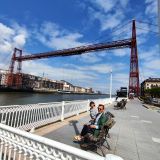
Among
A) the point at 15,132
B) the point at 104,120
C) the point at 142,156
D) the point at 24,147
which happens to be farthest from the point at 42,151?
the point at 142,156

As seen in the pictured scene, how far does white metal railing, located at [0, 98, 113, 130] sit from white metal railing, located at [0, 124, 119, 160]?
1.92 meters

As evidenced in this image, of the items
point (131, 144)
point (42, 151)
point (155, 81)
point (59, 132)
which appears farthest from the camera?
point (155, 81)

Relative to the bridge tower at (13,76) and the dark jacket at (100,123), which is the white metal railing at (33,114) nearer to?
the dark jacket at (100,123)

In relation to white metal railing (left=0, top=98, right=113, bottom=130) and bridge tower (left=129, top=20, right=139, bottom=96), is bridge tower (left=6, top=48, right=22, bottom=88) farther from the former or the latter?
white metal railing (left=0, top=98, right=113, bottom=130)

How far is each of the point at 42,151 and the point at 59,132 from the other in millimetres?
3688

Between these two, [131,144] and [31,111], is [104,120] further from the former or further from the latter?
[31,111]

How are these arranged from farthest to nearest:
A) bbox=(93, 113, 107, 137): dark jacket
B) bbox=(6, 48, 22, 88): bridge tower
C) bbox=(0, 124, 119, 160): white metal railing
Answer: bbox=(6, 48, 22, 88): bridge tower
bbox=(93, 113, 107, 137): dark jacket
bbox=(0, 124, 119, 160): white metal railing

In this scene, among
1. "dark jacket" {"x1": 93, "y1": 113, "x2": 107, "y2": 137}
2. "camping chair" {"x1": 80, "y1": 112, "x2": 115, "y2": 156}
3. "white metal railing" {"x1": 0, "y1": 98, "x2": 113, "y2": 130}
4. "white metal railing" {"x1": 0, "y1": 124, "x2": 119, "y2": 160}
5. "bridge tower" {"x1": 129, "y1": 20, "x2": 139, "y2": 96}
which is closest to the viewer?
"white metal railing" {"x1": 0, "y1": 124, "x2": 119, "y2": 160}

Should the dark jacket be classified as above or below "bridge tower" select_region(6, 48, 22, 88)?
below

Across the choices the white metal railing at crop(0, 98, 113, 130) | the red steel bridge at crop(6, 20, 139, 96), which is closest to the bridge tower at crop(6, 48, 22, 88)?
the red steel bridge at crop(6, 20, 139, 96)

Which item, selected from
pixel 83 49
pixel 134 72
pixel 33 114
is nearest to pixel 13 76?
pixel 83 49

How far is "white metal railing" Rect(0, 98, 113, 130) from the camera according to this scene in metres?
5.31

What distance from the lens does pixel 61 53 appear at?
186 ft

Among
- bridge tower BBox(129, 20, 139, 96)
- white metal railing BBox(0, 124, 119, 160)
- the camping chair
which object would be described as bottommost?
the camping chair
